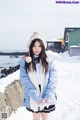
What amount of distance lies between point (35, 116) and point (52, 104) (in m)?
0.31

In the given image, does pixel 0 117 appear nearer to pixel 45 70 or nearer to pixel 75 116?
pixel 45 70

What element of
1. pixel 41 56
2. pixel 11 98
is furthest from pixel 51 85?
pixel 11 98

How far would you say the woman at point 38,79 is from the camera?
450cm

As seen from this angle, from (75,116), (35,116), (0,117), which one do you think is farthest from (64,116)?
(35,116)

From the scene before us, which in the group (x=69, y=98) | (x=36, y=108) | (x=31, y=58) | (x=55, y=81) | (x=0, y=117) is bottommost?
(x=69, y=98)

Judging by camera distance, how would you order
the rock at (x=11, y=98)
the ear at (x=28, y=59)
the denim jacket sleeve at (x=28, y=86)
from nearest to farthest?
1. the denim jacket sleeve at (x=28, y=86)
2. the ear at (x=28, y=59)
3. the rock at (x=11, y=98)

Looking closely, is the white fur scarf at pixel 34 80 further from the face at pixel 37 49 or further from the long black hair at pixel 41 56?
the face at pixel 37 49

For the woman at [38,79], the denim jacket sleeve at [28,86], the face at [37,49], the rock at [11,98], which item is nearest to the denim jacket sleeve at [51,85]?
the woman at [38,79]

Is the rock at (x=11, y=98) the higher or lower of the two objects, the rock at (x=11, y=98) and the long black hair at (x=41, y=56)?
the lower

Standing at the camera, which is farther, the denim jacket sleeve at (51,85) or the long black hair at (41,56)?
the long black hair at (41,56)

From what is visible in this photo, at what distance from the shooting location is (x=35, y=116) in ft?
15.5

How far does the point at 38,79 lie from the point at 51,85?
0.62ft

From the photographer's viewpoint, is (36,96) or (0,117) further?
(0,117)

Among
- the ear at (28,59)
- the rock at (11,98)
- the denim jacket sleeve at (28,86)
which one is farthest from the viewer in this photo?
the rock at (11,98)
